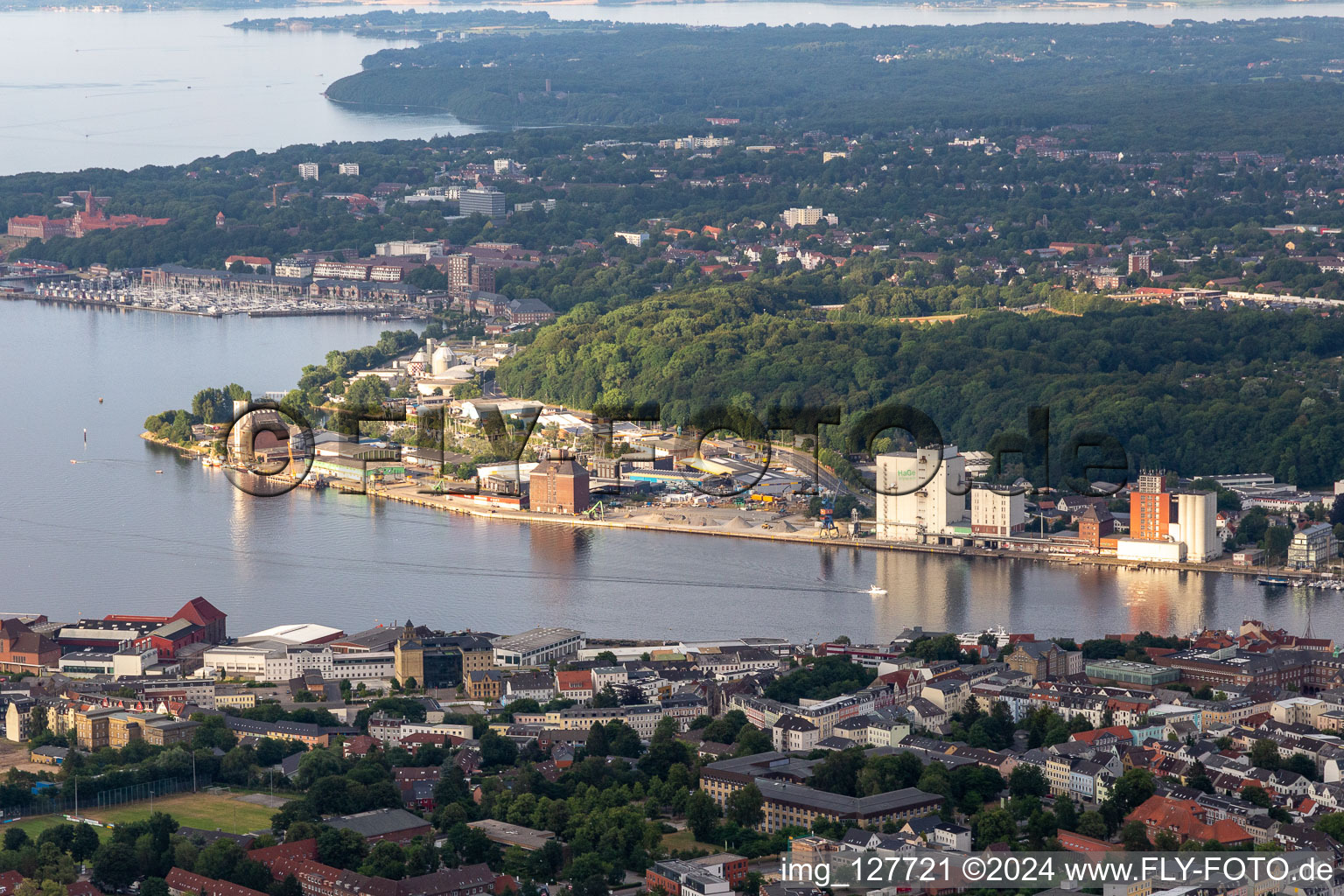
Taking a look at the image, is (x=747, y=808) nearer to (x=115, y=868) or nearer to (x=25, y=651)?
(x=115, y=868)

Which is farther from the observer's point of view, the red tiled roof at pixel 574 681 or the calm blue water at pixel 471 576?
the calm blue water at pixel 471 576

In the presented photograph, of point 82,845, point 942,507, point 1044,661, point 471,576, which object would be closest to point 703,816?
point 82,845

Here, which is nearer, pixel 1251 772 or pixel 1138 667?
pixel 1251 772

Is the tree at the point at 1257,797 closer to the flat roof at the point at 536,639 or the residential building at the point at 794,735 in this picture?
the residential building at the point at 794,735

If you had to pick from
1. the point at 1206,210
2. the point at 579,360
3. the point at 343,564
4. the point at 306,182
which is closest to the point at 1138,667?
the point at 343,564

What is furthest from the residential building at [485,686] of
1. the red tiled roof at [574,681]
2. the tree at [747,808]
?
the tree at [747,808]

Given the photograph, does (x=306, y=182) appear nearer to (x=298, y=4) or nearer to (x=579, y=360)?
(x=579, y=360)
